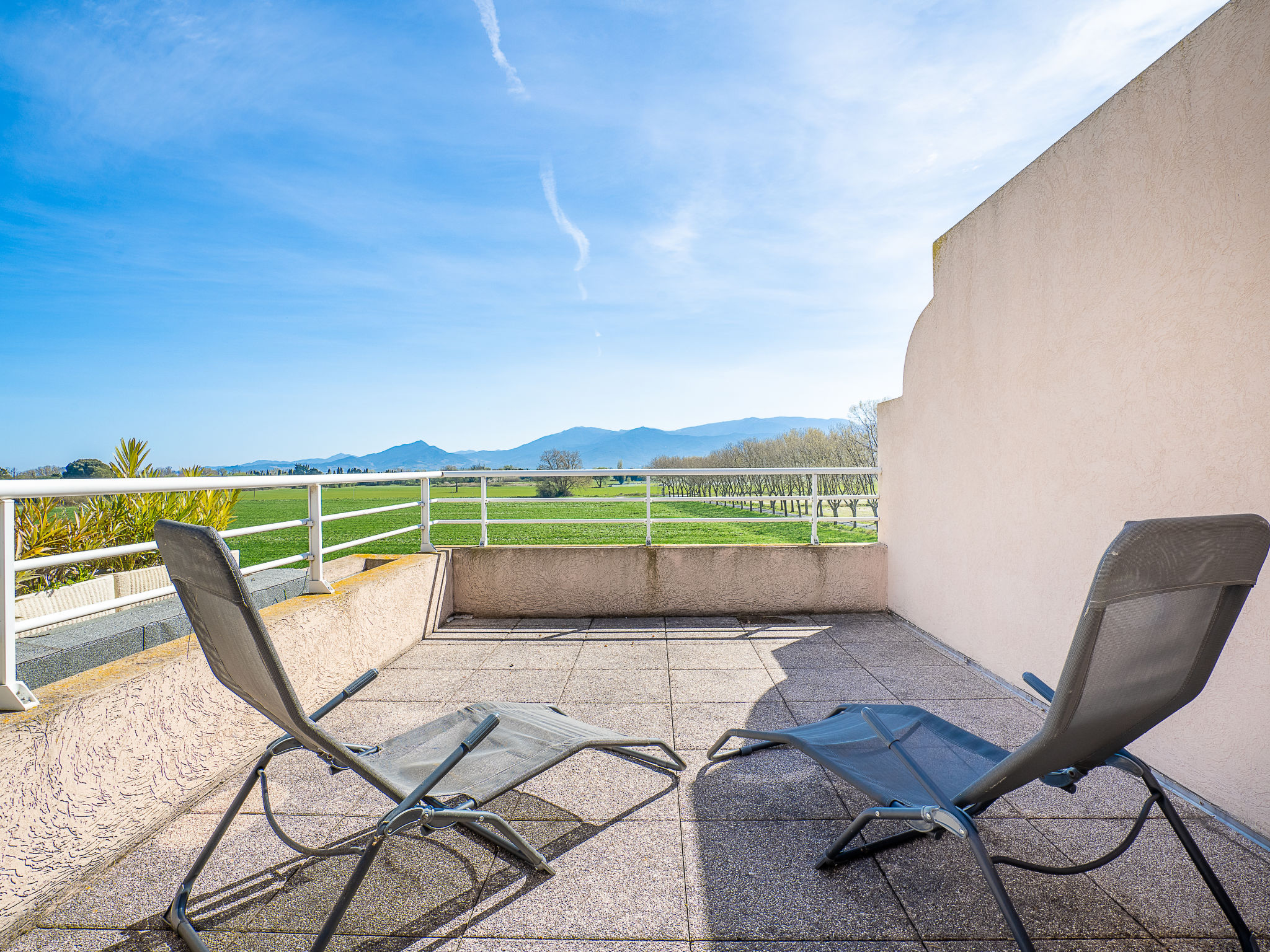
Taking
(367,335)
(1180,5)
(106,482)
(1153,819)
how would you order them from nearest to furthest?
(106,482)
(1153,819)
(1180,5)
(367,335)

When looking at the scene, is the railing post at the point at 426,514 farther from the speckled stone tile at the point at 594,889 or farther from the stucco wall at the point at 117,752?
the speckled stone tile at the point at 594,889

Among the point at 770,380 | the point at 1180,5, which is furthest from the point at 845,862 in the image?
the point at 770,380

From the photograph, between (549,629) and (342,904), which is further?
(549,629)

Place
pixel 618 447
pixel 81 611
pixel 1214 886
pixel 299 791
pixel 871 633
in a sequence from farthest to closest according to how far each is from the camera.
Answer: pixel 618 447 → pixel 871 633 → pixel 299 791 → pixel 81 611 → pixel 1214 886

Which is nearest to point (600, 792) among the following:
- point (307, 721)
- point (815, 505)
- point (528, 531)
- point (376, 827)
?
point (376, 827)

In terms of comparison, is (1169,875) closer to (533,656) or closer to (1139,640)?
(1139,640)

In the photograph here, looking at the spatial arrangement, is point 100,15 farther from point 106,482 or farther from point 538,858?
point 538,858

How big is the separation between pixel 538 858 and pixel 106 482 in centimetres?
186

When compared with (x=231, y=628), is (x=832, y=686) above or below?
below

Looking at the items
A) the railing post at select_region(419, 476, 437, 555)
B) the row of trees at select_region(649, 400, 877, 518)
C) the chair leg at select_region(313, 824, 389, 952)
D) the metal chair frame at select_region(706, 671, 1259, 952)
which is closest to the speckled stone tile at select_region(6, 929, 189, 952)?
the chair leg at select_region(313, 824, 389, 952)

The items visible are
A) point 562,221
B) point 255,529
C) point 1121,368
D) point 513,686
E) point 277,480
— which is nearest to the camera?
point 1121,368

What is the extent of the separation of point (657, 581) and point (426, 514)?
218 centimetres

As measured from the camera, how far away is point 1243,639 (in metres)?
2.09

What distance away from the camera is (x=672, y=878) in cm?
173
